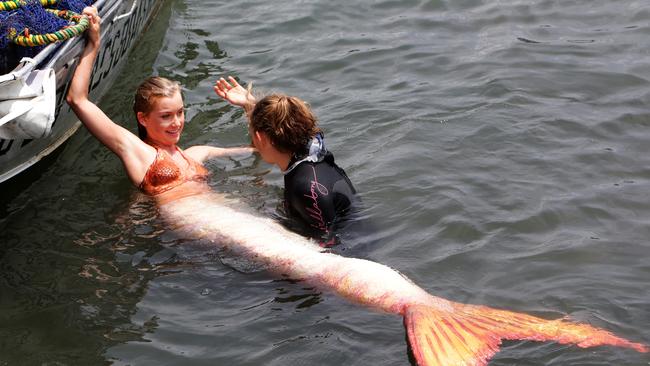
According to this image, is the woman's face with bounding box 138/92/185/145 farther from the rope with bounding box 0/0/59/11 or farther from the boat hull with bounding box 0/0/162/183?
the rope with bounding box 0/0/59/11

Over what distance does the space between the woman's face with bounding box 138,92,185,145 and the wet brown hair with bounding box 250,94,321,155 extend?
2.84 feet

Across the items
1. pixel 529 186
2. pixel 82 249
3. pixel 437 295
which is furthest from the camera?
pixel 529 186

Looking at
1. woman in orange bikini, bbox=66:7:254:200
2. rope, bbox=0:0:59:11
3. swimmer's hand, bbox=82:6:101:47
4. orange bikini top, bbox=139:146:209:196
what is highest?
rope, bbox=0:0:59:11

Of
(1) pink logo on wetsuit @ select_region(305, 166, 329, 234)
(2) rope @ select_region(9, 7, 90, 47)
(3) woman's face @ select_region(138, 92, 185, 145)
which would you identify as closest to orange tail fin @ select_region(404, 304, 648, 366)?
(1) pink logo on wetsuit @ select_region(305, 166, 329, 234)

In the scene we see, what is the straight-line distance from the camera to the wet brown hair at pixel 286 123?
19.0 feet

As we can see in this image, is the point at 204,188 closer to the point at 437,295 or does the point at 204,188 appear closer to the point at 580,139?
the point at 437,295

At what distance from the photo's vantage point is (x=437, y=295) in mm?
5355

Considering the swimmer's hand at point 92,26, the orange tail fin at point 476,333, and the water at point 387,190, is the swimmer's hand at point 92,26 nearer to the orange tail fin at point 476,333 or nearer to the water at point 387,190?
the water at point 387,190

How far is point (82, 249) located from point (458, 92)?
12.8 ft

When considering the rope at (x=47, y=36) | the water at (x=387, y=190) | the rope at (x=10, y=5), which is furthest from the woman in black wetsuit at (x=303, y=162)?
the rope at (x=10, y=5)

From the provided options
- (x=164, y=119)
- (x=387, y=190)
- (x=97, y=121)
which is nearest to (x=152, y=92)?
(x=164, y=119)

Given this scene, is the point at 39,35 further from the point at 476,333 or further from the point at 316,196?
the point at 476,333

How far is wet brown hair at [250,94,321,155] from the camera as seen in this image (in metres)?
5.79

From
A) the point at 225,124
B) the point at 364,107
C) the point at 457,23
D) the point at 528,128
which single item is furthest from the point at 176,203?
the point at 457,23
